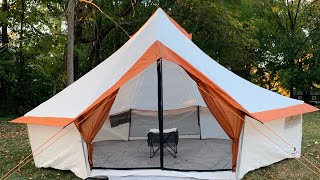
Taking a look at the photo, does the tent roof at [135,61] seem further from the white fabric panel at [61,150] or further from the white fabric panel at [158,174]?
the white fabric panel at [158,174]

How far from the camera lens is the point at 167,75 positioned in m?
6.94

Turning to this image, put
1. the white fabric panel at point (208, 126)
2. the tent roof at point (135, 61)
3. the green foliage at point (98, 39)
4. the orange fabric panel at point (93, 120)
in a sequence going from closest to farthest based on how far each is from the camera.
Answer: the orange fabric panel at point (93, 120) < the tent roof at point (135, 61) < the white fabric panel at point (208, 126) < the green foliage at point (98, 39)

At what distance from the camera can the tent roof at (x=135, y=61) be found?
15.0 ft

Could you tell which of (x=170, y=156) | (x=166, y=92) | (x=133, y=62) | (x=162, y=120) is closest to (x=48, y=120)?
(x=133, y=62)

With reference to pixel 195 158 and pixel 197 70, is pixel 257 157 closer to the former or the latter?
pixel 195 158

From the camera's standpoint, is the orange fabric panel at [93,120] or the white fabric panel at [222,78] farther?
the white fabric panel at [222,78]

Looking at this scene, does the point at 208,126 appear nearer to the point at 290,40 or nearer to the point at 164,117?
the point at 164,117

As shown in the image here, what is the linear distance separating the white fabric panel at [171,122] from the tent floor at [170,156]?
242mm

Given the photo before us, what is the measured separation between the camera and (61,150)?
4688 mm

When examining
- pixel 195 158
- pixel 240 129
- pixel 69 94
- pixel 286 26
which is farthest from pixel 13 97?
pixel 286 26

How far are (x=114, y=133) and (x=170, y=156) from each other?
1.61 metres

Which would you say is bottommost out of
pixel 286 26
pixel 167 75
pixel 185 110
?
pixel 185 110

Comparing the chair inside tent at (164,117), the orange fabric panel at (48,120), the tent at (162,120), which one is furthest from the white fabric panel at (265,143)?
the orange fabric panel at (48,120)

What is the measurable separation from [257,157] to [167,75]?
2.81m
